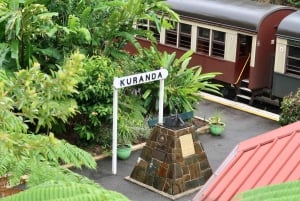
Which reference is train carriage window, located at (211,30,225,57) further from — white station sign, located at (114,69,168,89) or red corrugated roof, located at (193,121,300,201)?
red corrugated roof, located at (193,121,300,201)

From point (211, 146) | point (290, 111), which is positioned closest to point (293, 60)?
point (290, 111)

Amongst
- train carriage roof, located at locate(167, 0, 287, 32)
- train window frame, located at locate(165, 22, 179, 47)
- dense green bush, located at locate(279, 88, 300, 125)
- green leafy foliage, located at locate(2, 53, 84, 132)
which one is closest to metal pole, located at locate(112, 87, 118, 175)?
dense green bush, located at locate(279, 88, 300, 125)

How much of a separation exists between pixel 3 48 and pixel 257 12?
730 cm

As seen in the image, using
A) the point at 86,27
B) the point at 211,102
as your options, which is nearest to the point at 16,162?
the point at 86,27

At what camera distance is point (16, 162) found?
492cm

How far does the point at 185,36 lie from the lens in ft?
60.0

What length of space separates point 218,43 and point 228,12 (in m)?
0.89

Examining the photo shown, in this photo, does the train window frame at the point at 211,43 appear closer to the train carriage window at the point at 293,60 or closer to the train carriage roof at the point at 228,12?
the train carriage roof at the point at 228,12

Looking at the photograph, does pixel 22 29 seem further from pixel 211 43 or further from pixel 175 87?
pixel 211 43

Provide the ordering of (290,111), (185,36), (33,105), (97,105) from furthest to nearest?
(185,36) → (290,111) → (97,105) → (33,105)

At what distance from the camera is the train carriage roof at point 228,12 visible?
1662 cm

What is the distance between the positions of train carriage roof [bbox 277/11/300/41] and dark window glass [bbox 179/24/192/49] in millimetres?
3024

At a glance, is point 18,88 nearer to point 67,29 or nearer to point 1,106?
point 1,106

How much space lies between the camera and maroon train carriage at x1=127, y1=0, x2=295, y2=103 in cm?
1672
